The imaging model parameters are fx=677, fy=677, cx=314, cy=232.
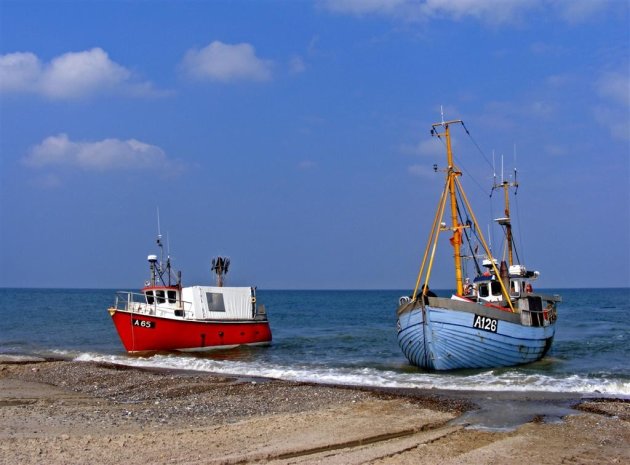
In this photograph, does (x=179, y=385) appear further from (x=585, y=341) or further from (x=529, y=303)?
(x=585, y=341)

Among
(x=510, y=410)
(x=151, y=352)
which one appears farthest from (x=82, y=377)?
(x=510, y=410)

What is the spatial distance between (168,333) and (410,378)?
13.0 metres

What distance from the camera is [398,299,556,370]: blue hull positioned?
74.4 ft

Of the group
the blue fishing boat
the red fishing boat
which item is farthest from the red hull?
the blue fishing boat

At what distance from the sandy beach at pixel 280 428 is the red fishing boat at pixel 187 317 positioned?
11216 millimetres

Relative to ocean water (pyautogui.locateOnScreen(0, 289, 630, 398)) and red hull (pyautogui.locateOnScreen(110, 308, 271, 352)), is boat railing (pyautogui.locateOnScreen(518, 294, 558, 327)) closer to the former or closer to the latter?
ocean water (pyautogui.locateOnScreen(0, 289, 630, 398))

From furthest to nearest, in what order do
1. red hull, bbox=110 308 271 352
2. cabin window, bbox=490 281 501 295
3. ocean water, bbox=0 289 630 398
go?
red hull, bbox=110 308 271 352
cabin window, bbox=490 281 501 295
ocean water, bbox=0 289 630 398

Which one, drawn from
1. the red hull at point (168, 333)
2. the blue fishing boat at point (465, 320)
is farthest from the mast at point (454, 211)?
the red hull at point (168, 333)

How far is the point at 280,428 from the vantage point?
1261 cm

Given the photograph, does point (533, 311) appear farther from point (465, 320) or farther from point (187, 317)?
point (187, 317)

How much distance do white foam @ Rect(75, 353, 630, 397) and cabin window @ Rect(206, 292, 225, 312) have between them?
5.45 m

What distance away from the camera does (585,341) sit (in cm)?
3994

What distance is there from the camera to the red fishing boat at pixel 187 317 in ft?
99.6

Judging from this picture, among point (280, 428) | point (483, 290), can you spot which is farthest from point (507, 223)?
point (280, 428)
